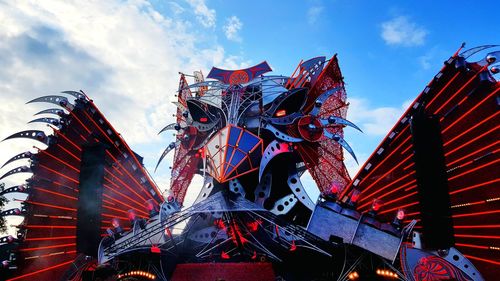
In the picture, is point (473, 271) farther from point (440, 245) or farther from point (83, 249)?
point (83, 249)

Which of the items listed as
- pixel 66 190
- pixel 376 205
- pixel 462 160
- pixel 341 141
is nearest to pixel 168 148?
pixel 66 190

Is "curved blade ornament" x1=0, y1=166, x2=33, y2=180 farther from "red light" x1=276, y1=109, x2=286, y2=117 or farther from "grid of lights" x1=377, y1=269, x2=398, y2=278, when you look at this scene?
"grid of lights" x1=377, y1=269, x2=398, y2=278

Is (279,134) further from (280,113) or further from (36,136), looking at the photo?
(36,136)

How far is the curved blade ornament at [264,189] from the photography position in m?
21.2

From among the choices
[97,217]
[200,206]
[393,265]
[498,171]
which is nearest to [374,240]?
[393,265]

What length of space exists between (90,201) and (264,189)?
9.61 m

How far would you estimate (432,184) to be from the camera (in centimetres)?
1208

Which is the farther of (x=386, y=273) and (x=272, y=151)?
(x=272, y=151)

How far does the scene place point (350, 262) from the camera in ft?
54.5

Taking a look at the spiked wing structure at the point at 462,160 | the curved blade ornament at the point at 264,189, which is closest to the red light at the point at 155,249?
the curved blade ornament at the point at 264,189

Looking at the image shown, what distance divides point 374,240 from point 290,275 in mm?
5857

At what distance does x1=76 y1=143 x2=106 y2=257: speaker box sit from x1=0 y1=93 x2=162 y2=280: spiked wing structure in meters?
3.94

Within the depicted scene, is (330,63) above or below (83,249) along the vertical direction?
above

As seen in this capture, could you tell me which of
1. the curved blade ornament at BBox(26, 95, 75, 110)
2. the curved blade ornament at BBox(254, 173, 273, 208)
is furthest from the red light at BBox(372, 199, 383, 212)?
the curved blade ornament at BBox(26, 95, 75, 110)
